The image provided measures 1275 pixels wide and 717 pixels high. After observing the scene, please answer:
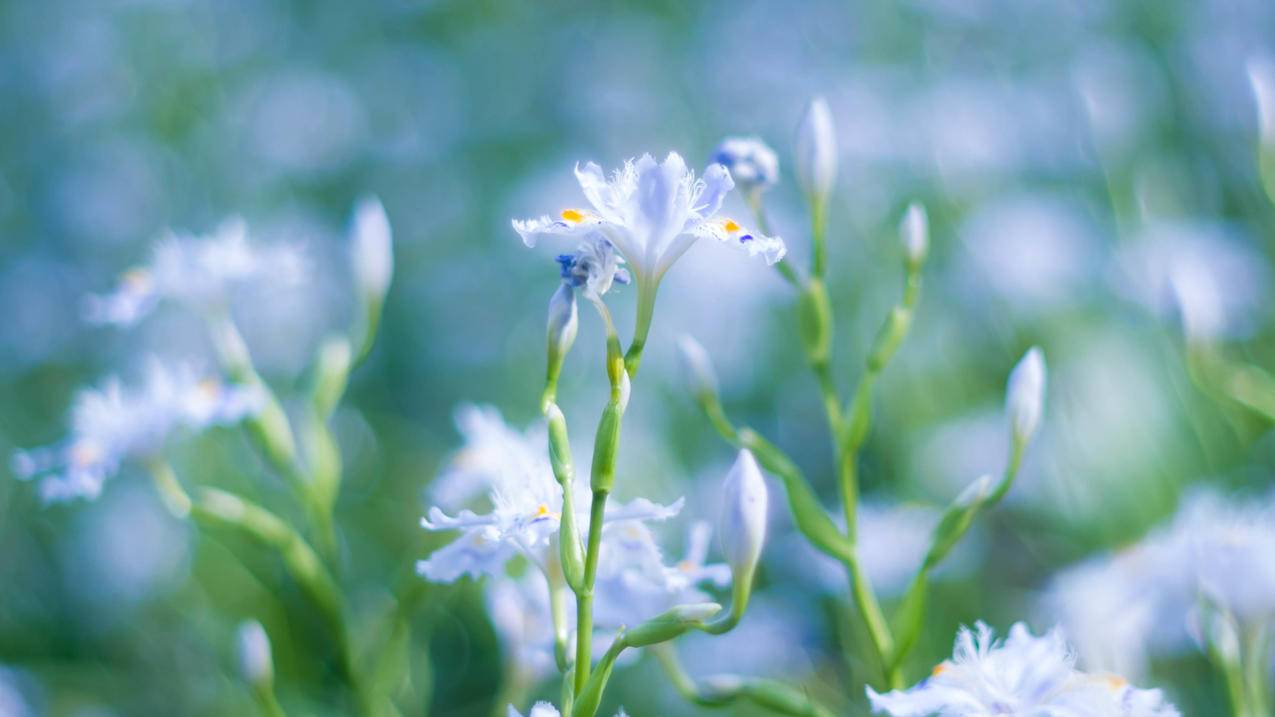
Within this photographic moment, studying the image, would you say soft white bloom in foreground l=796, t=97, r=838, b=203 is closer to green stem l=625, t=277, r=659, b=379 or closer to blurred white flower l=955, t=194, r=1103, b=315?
green stem l=625, t=277, r=659, b=379

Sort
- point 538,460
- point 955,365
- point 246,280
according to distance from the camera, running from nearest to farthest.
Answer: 1. point 538,460
2. point 246,280
3. point 955,365

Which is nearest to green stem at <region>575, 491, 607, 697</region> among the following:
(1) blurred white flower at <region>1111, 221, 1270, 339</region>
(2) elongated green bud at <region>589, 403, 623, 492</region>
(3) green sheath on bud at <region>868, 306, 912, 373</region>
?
(2) elongated green bud at <region>589, 403, 623, 492</region>

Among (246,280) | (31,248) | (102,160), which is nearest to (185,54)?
(102,160)

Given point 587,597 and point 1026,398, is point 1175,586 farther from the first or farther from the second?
point 587,597

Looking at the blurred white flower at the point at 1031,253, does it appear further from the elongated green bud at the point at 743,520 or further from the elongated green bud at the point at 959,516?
the elongated green bud at the point at 743,520

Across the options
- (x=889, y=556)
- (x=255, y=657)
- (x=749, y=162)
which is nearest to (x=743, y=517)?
(x=749, y=162)

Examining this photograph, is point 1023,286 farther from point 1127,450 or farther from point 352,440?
point 352,440

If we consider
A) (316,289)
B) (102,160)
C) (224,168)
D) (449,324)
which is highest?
(102,160)
